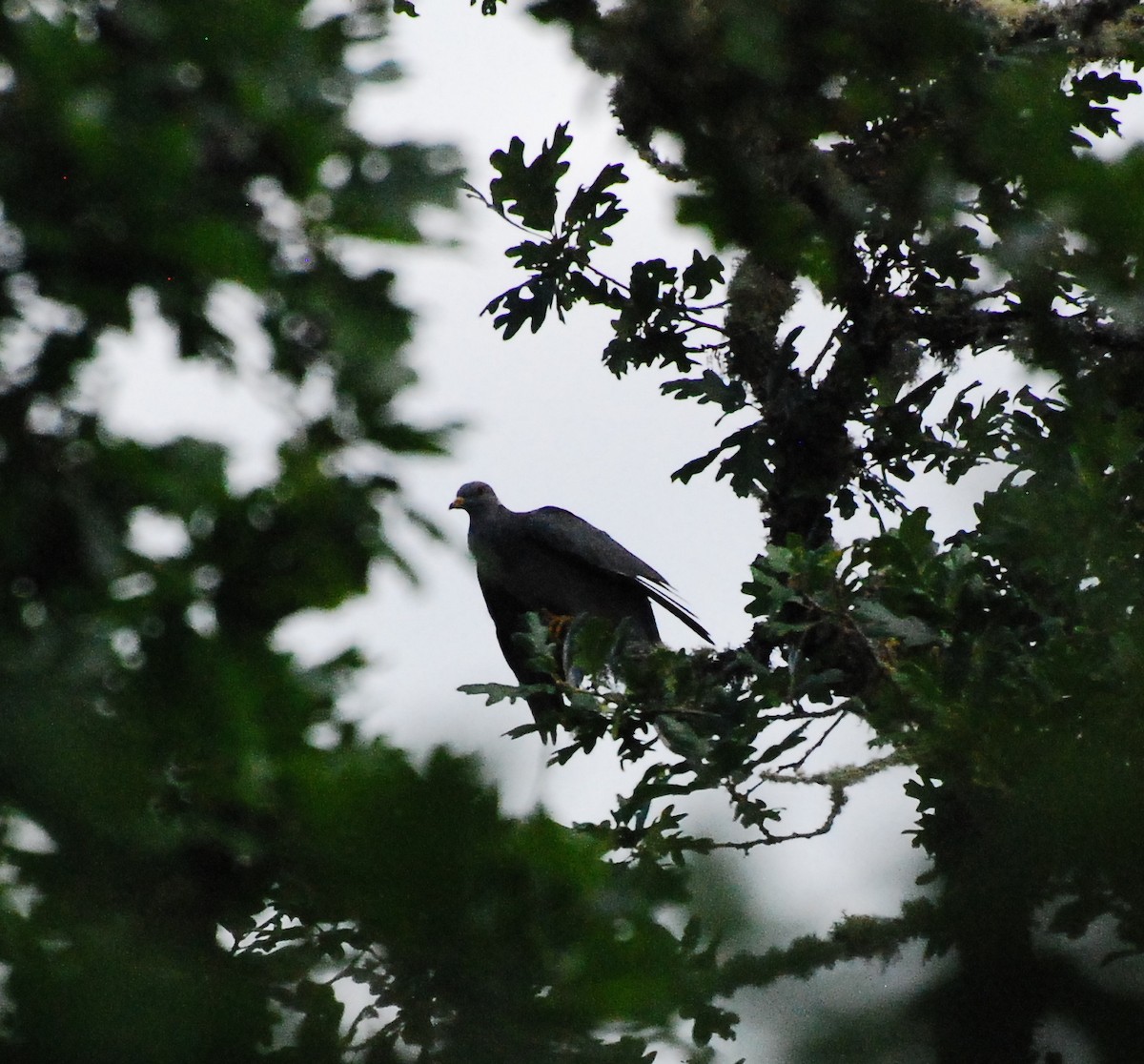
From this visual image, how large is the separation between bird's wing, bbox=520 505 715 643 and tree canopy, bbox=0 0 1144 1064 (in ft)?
18.6

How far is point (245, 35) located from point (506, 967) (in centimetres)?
78

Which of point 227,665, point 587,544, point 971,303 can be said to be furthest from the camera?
point 587,544

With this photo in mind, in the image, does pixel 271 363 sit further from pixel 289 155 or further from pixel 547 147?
pixel 547 147

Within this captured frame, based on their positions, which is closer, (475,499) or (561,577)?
(561,577)

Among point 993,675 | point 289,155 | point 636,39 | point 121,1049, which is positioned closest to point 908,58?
point 636,39

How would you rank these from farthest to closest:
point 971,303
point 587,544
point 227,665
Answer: point 587,544, point 971,303, point 227,665

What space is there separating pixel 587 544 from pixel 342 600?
649 cm

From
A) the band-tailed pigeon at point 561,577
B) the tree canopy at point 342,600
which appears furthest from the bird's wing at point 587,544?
the tree canopy at point 342,600

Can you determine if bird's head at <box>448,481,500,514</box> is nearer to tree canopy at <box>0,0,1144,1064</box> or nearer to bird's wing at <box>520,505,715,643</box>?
bird's wing at <box>520,505,715,643</box>

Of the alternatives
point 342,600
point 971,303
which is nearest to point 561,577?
point 971,303

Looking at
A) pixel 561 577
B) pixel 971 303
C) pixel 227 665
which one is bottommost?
pixel 227 665

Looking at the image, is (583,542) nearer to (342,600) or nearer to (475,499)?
(475,499)

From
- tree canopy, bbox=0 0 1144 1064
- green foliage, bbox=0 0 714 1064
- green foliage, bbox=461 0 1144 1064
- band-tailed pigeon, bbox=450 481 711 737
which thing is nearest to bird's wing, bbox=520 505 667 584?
band-tailed pigeon, bbox=450 481 711 737

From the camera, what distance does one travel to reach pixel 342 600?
140 centimetres
